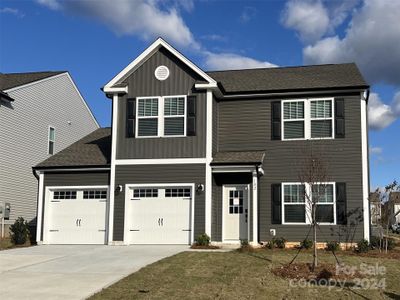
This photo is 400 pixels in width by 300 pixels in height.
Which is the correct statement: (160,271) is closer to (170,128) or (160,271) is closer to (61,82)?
(170,128)

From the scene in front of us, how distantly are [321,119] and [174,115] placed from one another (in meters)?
5.43

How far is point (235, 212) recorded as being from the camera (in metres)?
19.2

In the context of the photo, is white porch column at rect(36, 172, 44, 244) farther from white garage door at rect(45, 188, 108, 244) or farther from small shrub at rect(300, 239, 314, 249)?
small shrub at rect(300, 239, 314, 249)

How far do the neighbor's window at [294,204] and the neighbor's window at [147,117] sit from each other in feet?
17.6

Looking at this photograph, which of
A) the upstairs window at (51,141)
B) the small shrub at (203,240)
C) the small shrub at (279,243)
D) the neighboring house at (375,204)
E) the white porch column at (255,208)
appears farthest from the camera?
the upstairs window at (51,141)

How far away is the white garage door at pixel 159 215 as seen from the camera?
733 inches

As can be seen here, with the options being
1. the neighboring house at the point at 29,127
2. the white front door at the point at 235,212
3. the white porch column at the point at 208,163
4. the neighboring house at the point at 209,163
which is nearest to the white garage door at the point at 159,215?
the neighboring house at the point at 209,163

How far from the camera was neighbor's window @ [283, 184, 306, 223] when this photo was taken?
1855 cm

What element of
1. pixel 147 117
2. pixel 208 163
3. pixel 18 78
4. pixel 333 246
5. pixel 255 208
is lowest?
pixel 333 246

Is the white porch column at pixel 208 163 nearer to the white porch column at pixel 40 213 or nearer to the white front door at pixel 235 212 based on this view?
the white front door at pixel 235 212

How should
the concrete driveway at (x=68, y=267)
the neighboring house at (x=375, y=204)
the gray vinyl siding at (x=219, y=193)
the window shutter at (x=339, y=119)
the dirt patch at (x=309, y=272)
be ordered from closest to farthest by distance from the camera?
the concrete driveway at (x=68, y=267) → the dirt patch at (x=309, y=272) → the neighboring house at (x=375, y=204) → the window shutter at (x=339, y=119) → the gray vinyl siding at (x=219, y=193)

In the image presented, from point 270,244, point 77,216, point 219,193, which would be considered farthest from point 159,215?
point 270,244

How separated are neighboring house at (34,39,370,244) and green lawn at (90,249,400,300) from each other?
4.24 m

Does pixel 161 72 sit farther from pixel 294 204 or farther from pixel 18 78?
pixel 18 78
